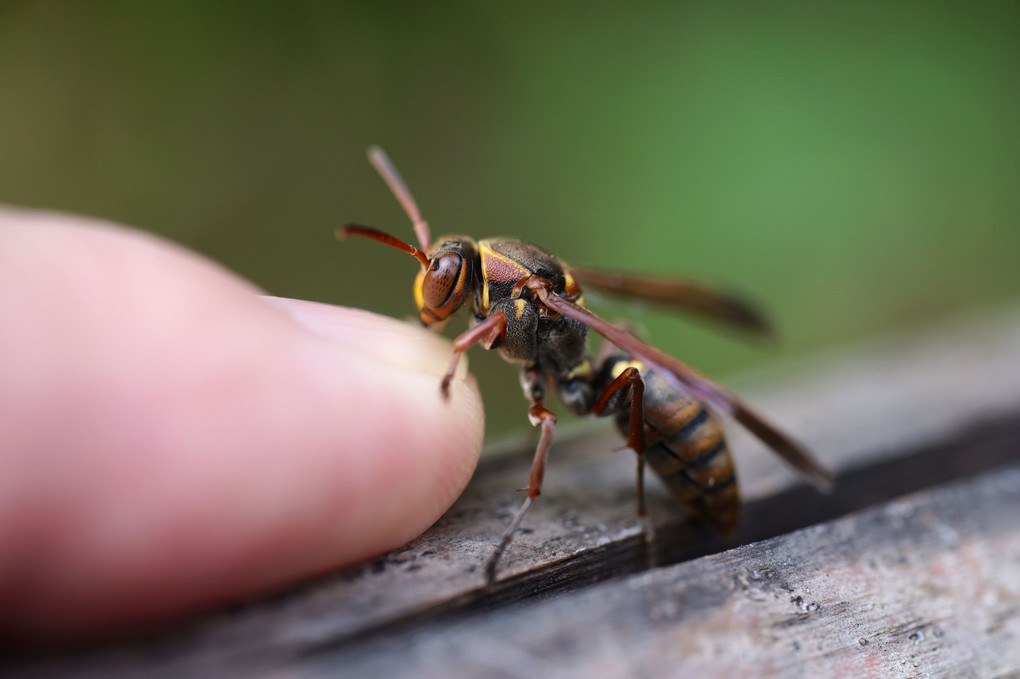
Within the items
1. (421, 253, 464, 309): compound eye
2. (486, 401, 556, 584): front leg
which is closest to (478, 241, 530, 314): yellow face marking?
(421, 253, 464, 309): compound eye

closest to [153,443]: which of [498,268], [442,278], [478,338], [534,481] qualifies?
[534,481]

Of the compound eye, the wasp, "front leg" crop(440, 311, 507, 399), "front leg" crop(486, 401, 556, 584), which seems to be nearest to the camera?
"front leg" crop(486, 401, 556, 584)

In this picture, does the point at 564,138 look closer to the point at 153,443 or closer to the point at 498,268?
the point at 498,268

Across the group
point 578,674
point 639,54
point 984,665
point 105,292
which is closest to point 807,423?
point 984,665

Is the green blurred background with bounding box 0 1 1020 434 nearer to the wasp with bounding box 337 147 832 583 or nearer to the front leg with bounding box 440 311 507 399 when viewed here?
the wasp with bounding box 337 147 832 583

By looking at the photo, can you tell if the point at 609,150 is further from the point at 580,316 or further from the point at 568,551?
the point at 568,551
